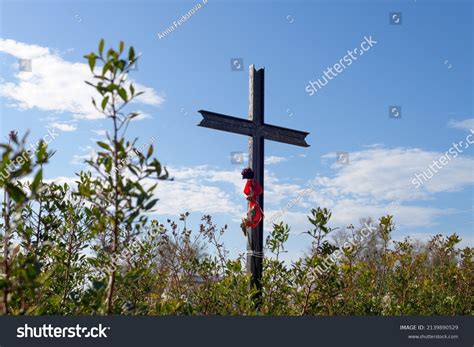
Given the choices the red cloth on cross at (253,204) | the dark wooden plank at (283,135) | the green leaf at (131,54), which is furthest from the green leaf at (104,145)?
the dark wooden plank at (283,135)

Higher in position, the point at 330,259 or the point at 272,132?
the point at 272,132

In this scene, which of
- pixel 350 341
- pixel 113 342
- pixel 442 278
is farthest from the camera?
pixel 442 278

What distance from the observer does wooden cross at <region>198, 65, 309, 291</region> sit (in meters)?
8.17

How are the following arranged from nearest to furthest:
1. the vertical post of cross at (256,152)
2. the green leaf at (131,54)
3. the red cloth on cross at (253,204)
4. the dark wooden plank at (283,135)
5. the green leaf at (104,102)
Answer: the green leaf at (104,102) → the green leaf at (131,54) → the vertical post of cross at (256,152) → the red cloth on cross at (253,204) → the dark wooden plank at (283,135)

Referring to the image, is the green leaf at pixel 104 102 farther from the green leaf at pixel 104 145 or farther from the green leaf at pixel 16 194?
the green leaf at pixel 16 194

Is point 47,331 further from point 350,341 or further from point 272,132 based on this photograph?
point 272,132

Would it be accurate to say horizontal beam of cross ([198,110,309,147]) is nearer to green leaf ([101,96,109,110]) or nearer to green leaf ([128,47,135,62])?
green leaf ([128,47,135,62])

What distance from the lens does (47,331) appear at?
3221 millimetres

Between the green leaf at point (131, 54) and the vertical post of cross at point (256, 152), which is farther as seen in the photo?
the vertical post of cross at point (256, 152)

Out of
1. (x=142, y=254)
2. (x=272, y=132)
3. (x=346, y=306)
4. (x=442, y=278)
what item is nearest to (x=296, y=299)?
(x=346, y=306)

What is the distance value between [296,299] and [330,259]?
0.67 metres

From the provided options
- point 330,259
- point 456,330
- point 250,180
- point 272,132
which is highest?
point 272,132

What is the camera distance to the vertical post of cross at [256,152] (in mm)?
8152

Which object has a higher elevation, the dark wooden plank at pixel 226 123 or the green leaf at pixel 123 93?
the dark wooden plank at pixel 226 123
